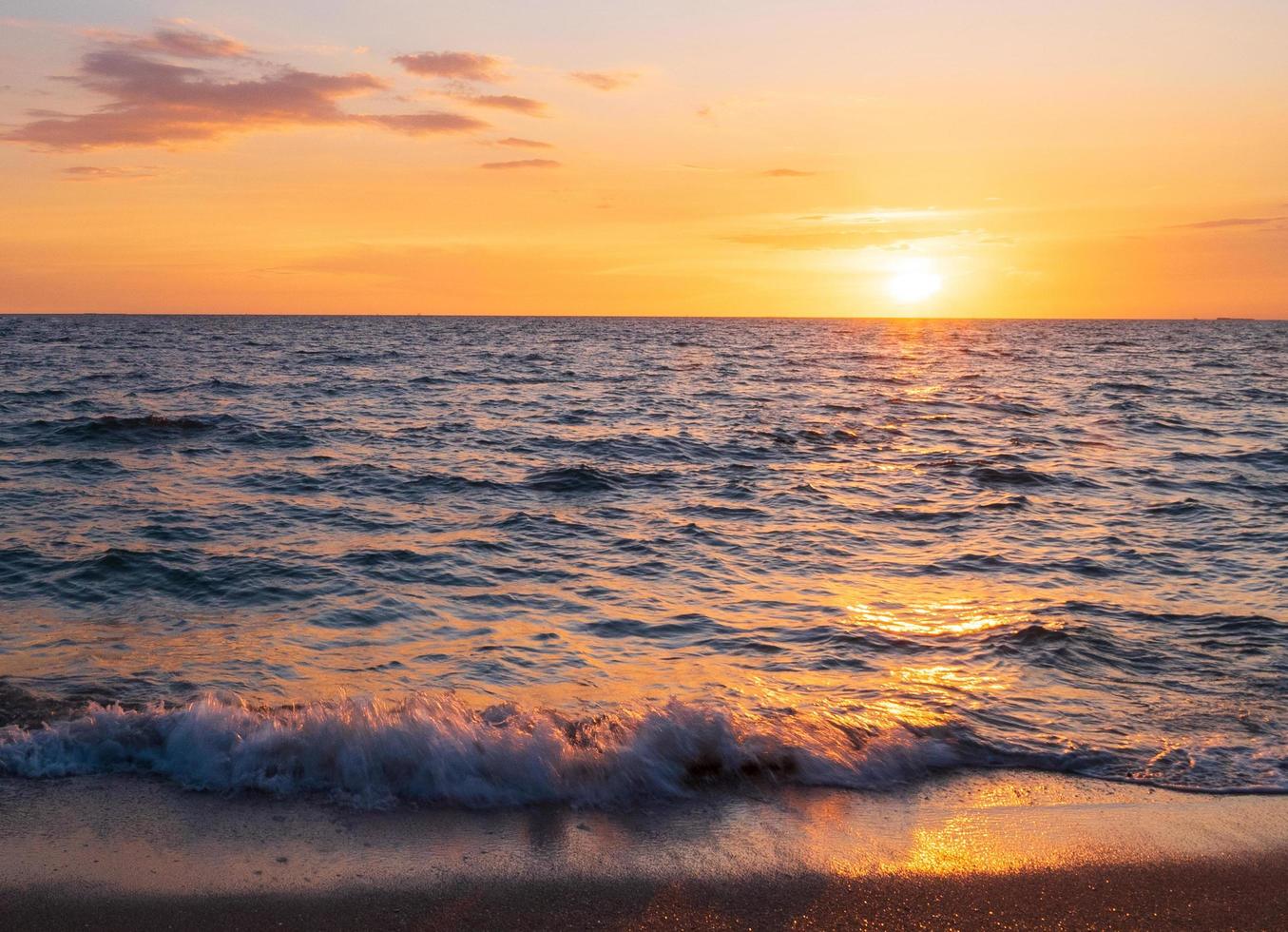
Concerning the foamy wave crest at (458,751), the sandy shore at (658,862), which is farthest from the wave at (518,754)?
the sandy shore at (658,862)

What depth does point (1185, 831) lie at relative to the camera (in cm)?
543

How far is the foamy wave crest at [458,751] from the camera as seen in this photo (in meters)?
5.78

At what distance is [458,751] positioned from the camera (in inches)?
235

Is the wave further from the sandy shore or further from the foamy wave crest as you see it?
the sandy shore

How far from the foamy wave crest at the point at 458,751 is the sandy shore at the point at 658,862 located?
0.21 metres

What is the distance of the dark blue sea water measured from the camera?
6207 mm

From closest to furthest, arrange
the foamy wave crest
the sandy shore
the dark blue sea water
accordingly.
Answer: the sandy shore
the foamy wave crest
the dark blue sea water

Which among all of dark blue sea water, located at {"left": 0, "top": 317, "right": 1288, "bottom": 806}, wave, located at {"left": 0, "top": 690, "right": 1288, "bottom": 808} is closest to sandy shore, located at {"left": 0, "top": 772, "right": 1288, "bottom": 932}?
wave, located at {"left": 0, "top": 690, "right": 1288, "bottom": 808}

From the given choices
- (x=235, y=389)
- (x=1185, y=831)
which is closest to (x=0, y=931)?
(x=1185, y=831)

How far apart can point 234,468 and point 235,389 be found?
16897 mm

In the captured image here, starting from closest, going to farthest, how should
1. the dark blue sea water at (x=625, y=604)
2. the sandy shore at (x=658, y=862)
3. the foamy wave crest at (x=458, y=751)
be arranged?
the sandy shore at (x=658, y=862)
the foamy wave crest at (x=458, y=751)
the dark blue sea water at (x=625, y=604)

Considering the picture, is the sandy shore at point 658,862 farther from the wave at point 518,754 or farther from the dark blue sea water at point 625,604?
the dark blue sea water at point 625,604

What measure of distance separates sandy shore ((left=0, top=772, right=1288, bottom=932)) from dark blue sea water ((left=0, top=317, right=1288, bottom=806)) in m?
0.34

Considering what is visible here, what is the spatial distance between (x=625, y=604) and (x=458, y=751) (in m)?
4.38
